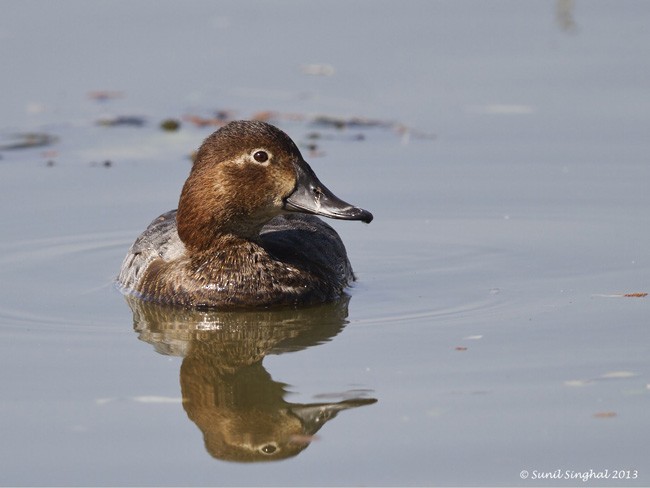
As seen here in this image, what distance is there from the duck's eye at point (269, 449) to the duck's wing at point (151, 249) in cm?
313

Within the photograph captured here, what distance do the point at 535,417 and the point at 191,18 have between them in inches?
414

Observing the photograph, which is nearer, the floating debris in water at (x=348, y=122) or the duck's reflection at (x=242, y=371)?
the duck's reflection at (x=242, y=371)

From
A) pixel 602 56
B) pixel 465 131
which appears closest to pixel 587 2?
pixel 602 56

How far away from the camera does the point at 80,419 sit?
784 cm

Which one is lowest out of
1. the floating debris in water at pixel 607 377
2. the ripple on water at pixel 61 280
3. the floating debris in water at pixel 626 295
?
the floating debris in water at pixel 607 377

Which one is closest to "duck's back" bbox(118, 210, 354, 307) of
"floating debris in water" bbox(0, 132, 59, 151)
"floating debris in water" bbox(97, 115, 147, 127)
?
"floating debris in water" bbox(0, 132, 59, 151)

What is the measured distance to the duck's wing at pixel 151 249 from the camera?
10.5 meters

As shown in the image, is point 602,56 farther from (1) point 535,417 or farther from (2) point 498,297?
(1) point 535,417

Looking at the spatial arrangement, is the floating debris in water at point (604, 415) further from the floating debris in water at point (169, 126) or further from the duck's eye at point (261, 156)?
the floating debris in water at point (169, 126)

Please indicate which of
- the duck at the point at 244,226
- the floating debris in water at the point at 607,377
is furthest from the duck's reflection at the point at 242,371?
the floating debris in water at the point at 607,377

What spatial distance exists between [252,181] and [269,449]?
2918 millimetres

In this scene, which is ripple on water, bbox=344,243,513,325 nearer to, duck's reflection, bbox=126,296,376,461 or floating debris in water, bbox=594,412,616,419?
duck's reflection, bbox=126,296,376,461

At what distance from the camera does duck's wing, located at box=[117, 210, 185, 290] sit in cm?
1053

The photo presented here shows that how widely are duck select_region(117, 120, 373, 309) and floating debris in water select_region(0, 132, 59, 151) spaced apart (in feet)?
13.5
